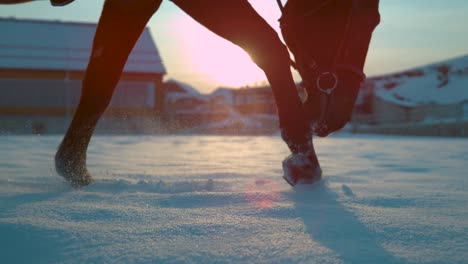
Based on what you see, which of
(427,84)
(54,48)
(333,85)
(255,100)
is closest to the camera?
(333,85)

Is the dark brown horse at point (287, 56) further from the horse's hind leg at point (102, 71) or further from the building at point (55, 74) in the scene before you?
the building at point (55, 74)

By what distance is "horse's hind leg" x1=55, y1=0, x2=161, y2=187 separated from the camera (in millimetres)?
1884

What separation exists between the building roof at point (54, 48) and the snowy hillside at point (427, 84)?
1362 centimetres

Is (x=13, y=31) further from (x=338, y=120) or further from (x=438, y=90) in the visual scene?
(x=438, y=90)

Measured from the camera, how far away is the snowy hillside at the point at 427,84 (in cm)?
2391

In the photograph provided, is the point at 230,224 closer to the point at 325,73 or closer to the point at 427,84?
the point at 325,73

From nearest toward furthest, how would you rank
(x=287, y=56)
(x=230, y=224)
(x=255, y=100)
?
(x=230, y=224), (x=287, y=56), (x=255, y=100)

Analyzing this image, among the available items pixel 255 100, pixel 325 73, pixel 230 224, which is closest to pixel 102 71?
pixel 325 73

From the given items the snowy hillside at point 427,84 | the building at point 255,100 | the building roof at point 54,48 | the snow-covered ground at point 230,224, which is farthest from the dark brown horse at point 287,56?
the snowy hillside at point 427,84

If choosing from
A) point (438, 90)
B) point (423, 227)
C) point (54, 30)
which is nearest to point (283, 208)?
point (423, 227)

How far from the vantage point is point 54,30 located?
19094mm

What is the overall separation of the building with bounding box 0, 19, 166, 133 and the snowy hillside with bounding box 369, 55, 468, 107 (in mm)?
13624

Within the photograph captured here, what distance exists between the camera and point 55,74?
1770cm

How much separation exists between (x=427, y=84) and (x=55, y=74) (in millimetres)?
Answer: 20472
